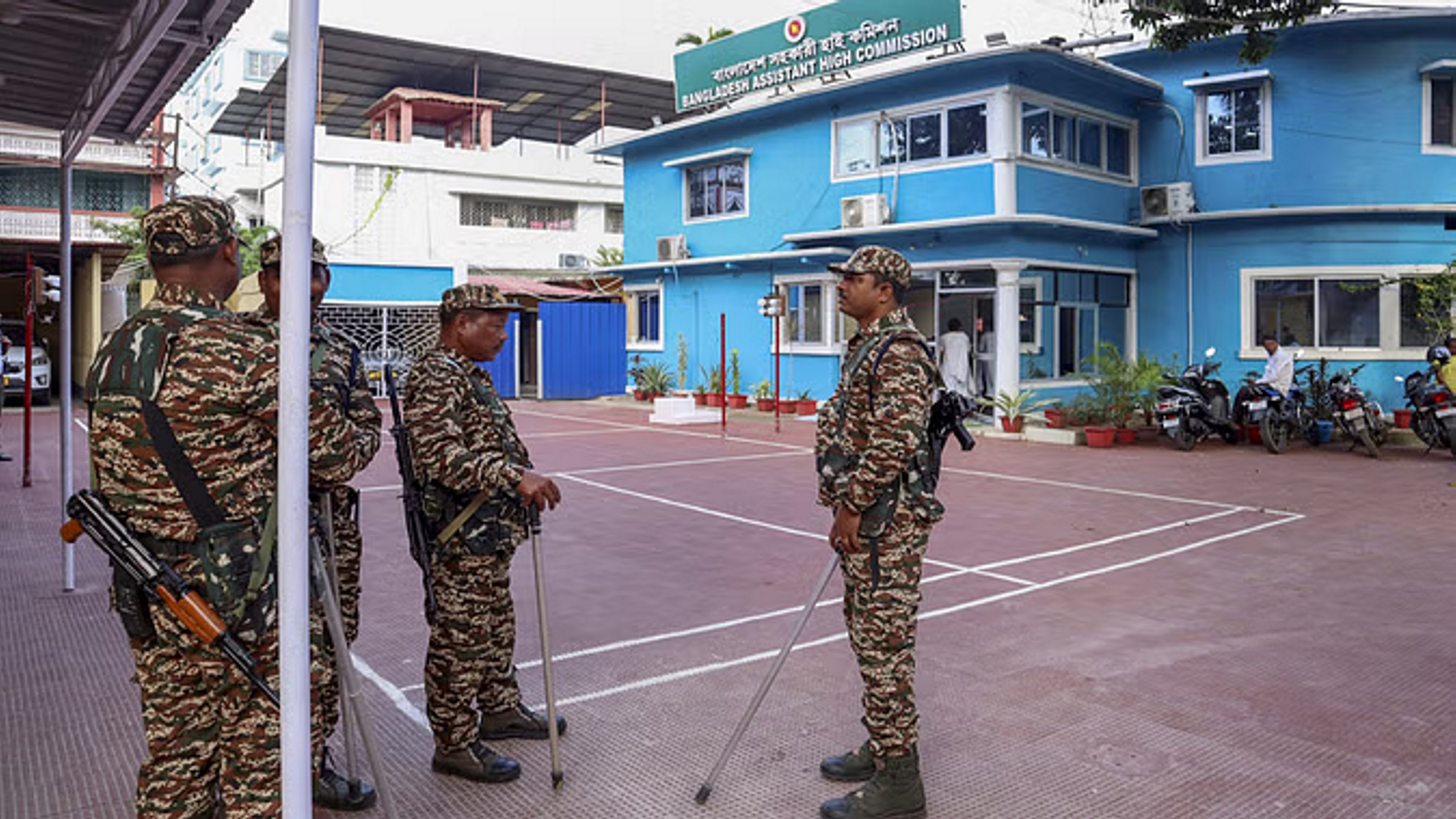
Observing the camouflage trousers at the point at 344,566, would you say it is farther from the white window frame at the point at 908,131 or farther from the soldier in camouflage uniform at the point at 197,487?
the white window frame at the point at 908,131

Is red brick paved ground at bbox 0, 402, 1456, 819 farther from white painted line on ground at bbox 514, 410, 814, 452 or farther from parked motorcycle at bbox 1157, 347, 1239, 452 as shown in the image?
white painted line on ground at bbox 514, 410, 814, 452

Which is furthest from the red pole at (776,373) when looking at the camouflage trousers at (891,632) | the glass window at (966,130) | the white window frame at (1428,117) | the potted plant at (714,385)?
the camouflage trousers at (891,632)

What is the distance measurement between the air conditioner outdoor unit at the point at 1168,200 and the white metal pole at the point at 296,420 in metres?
16.7

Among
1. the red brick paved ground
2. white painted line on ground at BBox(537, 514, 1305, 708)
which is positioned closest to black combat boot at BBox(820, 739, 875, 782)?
the red brick paved ground

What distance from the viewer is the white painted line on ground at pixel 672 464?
11367 mm

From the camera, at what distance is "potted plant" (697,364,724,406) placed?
20.1 meters

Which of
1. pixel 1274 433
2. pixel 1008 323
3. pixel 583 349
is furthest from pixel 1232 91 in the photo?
pixel 583 349

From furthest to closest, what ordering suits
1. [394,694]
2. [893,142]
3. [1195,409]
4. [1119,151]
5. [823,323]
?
1. [823,323]
2. [1119,151]
3. [893,142]
4. [1195,409]
5. [394,694]

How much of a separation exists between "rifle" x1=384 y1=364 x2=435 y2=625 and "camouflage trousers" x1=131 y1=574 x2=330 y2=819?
94 cm

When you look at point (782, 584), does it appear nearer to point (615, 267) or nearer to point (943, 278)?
point (943, 278)

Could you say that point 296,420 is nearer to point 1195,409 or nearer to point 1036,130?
point 1195,409

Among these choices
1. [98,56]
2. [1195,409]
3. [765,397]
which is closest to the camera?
[98,56]

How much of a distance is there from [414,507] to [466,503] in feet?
0.56

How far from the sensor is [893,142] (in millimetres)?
17312
